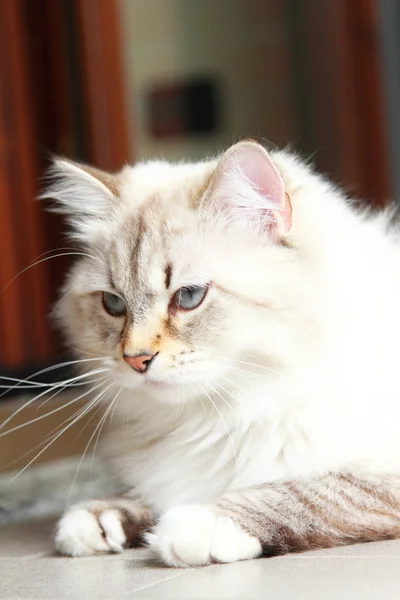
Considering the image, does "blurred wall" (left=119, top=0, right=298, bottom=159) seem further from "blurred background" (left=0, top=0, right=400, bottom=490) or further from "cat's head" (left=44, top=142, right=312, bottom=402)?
"cat's head" (left=44, top=142, right=312, bottom=402)

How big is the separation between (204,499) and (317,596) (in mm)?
472

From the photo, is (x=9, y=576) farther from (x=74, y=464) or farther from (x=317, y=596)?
(x=74, y=464)

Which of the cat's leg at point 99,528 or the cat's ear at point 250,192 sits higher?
the cat's ear at point 250,192

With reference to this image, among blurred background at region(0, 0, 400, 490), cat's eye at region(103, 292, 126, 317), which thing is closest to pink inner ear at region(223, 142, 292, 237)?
cat's eye at region(103, 292, 126, 317)

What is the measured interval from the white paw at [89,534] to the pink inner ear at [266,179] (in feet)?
2.00

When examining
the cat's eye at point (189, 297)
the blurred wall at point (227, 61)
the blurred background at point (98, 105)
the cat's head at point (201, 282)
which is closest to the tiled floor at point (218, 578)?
the cat's head at point (201, 282)

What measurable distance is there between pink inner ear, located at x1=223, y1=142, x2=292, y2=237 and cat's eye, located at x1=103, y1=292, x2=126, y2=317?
0.31 metres

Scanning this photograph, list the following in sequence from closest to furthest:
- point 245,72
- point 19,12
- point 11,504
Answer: point 11,504
point 19,12
point 245,72

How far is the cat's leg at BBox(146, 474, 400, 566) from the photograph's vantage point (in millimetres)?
1450

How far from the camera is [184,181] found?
5.91 ft

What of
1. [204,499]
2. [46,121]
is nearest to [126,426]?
[204,499]

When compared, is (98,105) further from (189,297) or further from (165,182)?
(189,297)

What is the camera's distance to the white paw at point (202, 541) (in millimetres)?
1439

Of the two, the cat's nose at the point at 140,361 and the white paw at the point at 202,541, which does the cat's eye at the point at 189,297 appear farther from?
the white paw at the point at 202,541
